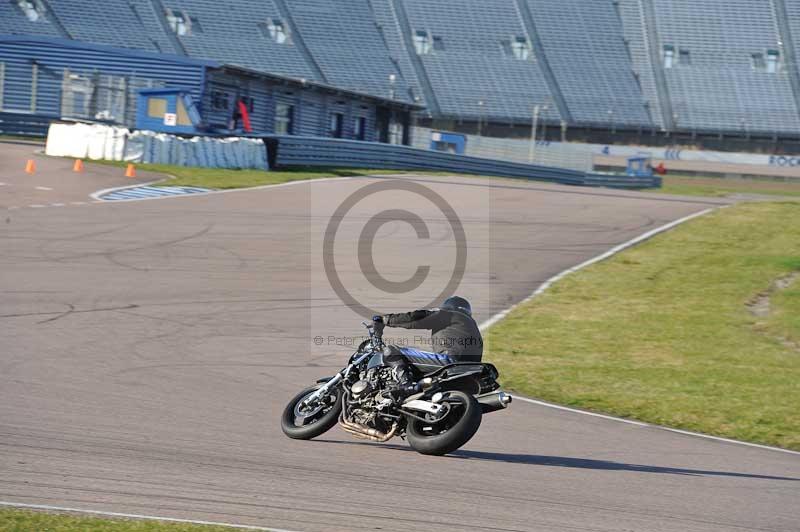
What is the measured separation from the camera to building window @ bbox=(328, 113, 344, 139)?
51.1 meters

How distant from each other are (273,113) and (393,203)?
20965mm

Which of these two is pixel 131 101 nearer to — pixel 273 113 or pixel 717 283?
pixel 273 113

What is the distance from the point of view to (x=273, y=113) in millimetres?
46938

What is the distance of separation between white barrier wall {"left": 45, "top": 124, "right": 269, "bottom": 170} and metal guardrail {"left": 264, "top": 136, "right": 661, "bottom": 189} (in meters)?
2.05

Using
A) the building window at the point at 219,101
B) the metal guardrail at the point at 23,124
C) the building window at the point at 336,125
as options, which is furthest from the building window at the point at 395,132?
the metal guardrail at the point at 23,124

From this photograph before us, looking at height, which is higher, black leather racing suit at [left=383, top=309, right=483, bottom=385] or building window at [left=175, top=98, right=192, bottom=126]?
building window at [left=175, top=98, right=192, bottom=126]

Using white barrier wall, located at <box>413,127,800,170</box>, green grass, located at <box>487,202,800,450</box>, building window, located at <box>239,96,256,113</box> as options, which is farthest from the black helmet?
white barrier wall, located at <box>413,127,800,170</box>

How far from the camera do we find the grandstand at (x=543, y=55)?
63.8 meters

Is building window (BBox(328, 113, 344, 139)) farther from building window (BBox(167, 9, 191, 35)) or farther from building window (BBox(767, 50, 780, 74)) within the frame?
building window (BBox(767, 50, 780, 74))

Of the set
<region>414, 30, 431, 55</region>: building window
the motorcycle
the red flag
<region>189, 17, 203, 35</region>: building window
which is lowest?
the motorcycle

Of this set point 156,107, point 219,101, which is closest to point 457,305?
point 156,107

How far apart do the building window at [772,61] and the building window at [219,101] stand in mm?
40432

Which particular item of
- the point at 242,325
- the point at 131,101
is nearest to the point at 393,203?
the point at 242,325

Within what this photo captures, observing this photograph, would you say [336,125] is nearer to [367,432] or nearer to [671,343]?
[671,343]
